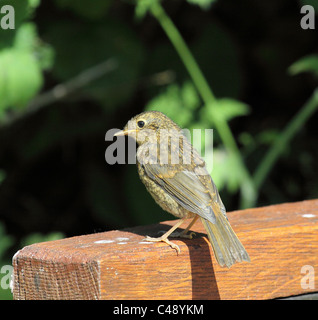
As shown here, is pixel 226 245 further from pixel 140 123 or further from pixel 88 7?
pixel 88 7

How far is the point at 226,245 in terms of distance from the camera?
231cm

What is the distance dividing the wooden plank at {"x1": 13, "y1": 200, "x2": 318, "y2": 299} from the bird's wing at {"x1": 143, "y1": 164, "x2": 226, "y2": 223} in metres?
0.14

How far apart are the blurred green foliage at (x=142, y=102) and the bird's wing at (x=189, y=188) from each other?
1503 mm

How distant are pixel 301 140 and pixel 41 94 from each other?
226cm

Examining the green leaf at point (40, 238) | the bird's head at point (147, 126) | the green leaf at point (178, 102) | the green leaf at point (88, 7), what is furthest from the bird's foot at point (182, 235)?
the green leaf at point (88, 7)

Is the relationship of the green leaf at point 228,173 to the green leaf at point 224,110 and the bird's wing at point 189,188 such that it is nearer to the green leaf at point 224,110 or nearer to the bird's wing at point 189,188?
the green leaf at point 224,110

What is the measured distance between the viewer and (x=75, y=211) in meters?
5.44

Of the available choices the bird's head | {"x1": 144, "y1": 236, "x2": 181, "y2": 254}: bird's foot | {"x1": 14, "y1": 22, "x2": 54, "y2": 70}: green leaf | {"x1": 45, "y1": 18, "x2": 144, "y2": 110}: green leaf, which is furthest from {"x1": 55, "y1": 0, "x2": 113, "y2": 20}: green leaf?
{"x1": 144, "y1": 236, "x2": 181, "y2": 254}: bird's foot

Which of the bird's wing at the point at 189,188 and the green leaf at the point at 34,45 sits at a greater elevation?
the green leaf at the point at 34,45

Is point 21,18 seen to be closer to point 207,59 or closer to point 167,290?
point 207,59

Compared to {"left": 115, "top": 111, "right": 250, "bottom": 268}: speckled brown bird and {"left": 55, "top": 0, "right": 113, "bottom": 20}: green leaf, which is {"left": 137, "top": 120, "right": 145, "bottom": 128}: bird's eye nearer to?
→ {"left": 115, "top": 111, "right": 250, "bottom": 268}: speckled brown bird

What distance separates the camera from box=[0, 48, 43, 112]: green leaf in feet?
14.0

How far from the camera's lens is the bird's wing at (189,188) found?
2.90m

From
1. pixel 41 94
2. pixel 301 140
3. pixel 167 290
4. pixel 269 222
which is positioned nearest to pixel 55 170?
pixel 41 94
